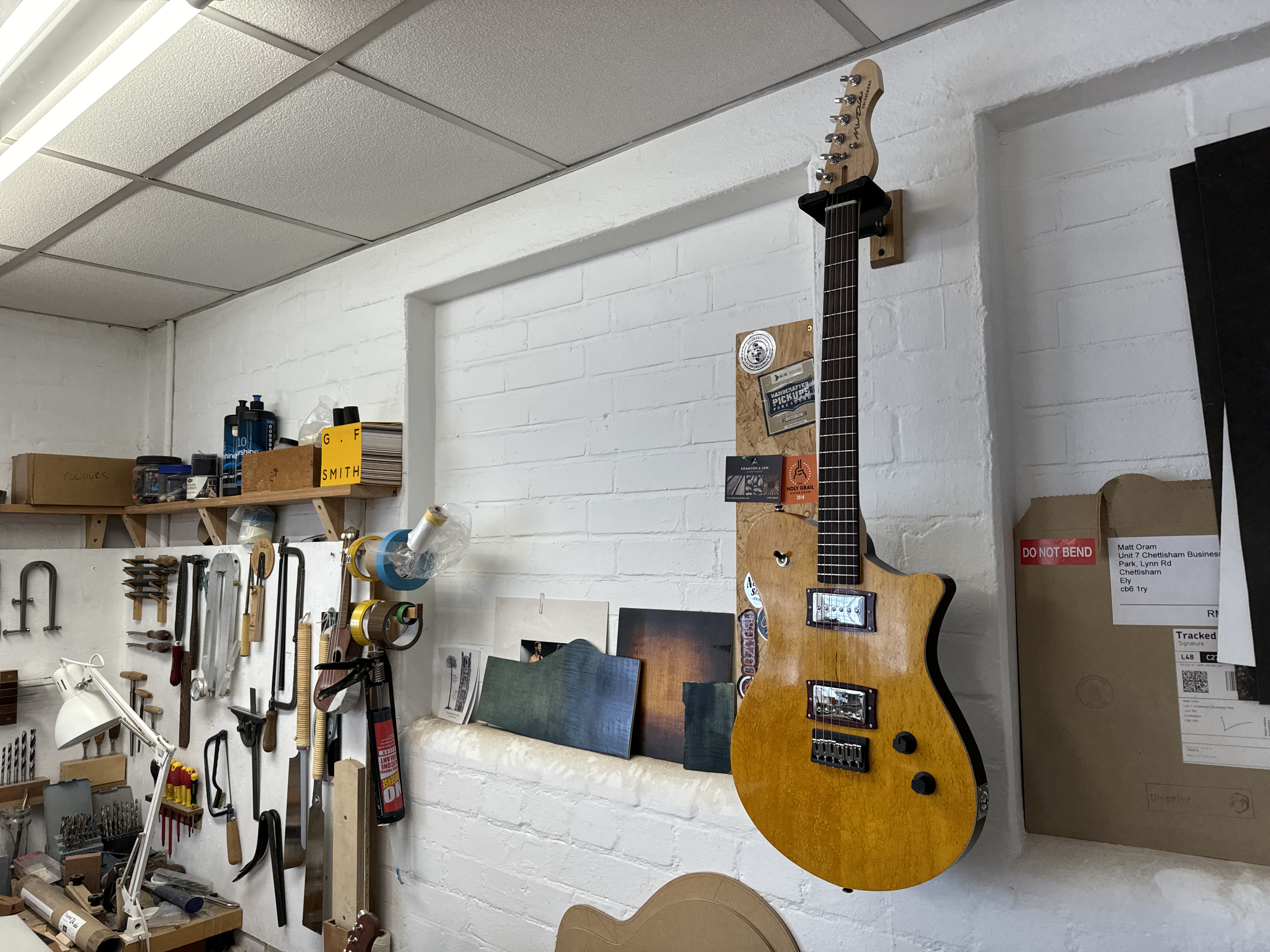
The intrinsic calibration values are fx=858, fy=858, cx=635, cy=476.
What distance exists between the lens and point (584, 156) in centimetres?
220

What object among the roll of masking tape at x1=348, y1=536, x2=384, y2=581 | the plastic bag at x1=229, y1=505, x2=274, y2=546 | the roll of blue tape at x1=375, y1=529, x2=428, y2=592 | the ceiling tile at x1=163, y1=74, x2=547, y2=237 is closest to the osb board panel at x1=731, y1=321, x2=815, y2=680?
the ceiling tile at x1=163, y1=74, x2=547, y2=237

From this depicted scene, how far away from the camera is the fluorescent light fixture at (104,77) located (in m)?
1.44

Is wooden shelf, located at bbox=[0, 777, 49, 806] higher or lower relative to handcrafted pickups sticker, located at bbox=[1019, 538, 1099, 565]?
lower

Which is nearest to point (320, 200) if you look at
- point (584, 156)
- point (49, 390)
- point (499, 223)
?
point (499, 223)

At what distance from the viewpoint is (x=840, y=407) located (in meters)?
1.48

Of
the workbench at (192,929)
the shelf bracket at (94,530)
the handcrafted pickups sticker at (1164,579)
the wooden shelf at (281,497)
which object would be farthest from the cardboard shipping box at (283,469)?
the handcrafted pickups sticker at (1164,579)

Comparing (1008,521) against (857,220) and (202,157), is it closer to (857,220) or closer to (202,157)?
(857,220)

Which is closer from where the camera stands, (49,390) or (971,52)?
(971,52)

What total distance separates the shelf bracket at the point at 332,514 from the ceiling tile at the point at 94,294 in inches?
46.6

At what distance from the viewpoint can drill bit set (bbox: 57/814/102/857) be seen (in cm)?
305

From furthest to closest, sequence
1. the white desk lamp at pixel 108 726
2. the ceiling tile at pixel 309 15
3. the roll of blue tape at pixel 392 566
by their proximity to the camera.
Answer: the roll of blue tape at pixel 392 566
the white desk lamp at pixel 108 726
the ceiling tile at pixel 309 15

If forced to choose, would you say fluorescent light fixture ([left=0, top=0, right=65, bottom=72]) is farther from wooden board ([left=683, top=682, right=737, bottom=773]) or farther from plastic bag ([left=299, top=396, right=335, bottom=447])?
wooden board ([left=683, top=682, right=737, bottom=773])

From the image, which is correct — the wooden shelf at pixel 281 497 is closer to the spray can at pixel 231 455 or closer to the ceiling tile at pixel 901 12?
the spray can at pixel 231 455

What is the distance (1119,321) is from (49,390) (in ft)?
12.9
